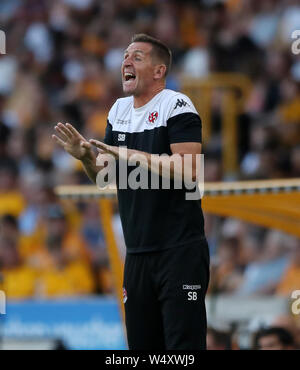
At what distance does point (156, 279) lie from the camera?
450cm

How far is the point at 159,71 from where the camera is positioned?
4.70 metres

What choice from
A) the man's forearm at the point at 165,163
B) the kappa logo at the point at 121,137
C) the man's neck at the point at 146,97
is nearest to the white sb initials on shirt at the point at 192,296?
the man's forearm at the point at 165,163

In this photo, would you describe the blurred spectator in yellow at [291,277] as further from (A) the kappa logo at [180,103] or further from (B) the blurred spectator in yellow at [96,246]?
(A) the kappa logo at [180,103]

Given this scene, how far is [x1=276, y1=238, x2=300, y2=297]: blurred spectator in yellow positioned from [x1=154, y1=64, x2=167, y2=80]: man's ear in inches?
121

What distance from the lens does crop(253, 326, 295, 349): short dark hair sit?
19.3 feet

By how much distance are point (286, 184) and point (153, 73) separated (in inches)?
69.5

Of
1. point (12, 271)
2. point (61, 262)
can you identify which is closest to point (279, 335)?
point (61, 262)

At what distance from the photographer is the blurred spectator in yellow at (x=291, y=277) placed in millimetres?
7352

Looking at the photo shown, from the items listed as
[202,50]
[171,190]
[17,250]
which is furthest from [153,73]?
[202,50]

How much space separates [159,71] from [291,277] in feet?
10.9

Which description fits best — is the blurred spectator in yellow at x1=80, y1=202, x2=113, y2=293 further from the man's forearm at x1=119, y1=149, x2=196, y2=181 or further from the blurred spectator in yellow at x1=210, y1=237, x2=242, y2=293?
the man's forearm at x1=119, y1=149, x2=196, y2=181

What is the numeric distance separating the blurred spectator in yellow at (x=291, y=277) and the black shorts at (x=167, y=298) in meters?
2.86

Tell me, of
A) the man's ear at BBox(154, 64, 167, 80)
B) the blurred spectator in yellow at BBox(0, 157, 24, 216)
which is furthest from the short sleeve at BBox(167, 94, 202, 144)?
the blurred spectator in yellow at BBox(0, 157, 24, 216)
